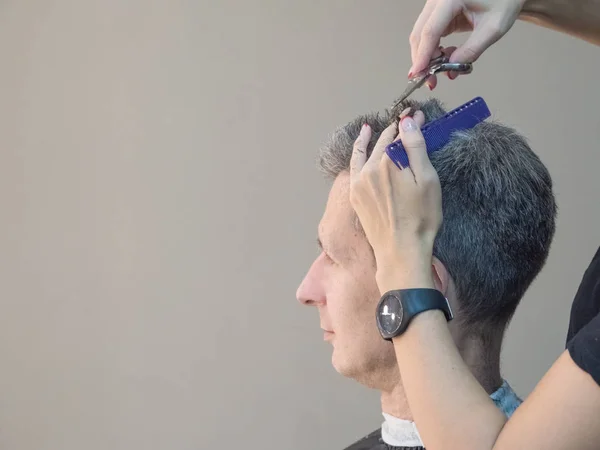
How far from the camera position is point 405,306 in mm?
835

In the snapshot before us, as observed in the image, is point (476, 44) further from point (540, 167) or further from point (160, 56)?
point (160, 56)

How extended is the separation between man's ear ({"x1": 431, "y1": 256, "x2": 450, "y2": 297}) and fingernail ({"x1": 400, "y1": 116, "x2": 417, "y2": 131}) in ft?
0.71

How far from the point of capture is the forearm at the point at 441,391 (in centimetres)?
76

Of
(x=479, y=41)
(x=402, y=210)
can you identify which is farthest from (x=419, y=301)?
(x=479, y=41)

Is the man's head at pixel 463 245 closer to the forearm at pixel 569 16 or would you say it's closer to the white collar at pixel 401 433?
the white collar at pixel 401 433

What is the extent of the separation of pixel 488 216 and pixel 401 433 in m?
0.40

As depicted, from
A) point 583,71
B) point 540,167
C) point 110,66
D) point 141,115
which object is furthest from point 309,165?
point 540,167

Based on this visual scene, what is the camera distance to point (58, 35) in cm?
213

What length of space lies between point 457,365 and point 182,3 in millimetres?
1697

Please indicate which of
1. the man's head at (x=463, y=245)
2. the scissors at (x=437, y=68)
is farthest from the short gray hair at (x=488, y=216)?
the scissors at (x=437, y=68)

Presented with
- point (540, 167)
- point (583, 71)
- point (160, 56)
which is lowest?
point (540, 167)

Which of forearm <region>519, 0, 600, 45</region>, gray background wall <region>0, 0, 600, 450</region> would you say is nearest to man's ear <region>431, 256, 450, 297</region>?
forearm <region>519, 0, 600, 45</region>

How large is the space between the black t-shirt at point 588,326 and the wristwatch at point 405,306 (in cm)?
17

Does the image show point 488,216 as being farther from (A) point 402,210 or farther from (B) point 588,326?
(B) point 588,326
